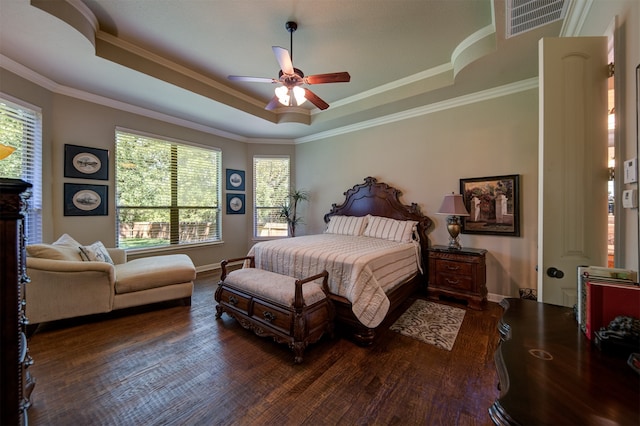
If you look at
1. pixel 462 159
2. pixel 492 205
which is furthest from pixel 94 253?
pixel 492 205

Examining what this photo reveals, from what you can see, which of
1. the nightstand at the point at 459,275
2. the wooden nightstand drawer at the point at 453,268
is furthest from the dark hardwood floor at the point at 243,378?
the wooden nightstand drawer at the point at 453,268

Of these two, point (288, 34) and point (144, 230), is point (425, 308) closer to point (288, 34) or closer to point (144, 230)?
point (288, 34)

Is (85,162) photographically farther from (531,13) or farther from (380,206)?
(531,13)

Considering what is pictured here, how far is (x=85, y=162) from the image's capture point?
11.6 ft

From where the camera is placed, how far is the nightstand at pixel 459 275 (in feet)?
10.3

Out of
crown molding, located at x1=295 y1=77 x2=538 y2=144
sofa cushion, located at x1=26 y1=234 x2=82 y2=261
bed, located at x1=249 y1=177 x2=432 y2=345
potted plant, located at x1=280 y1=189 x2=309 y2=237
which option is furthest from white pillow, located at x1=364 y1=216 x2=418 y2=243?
sofa cushion, located at x1=26 y1=234 x2=82 y2=261

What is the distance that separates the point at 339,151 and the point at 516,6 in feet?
10.6

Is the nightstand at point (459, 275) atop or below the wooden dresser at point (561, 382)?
below

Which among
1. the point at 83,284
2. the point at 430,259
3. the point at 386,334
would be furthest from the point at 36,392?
the point at 430,259

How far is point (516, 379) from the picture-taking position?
2.41 ft

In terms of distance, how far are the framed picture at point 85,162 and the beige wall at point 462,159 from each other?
12.4ft

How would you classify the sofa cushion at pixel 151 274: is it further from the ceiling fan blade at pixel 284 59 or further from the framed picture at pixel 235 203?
the ceiling fan blade at pixel 284 59

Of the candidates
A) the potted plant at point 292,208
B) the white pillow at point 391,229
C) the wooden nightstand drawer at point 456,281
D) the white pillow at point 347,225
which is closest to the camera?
the wooden nightstand drawer at point 456,281

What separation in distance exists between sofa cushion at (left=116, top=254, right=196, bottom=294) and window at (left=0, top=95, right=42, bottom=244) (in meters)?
1.09
